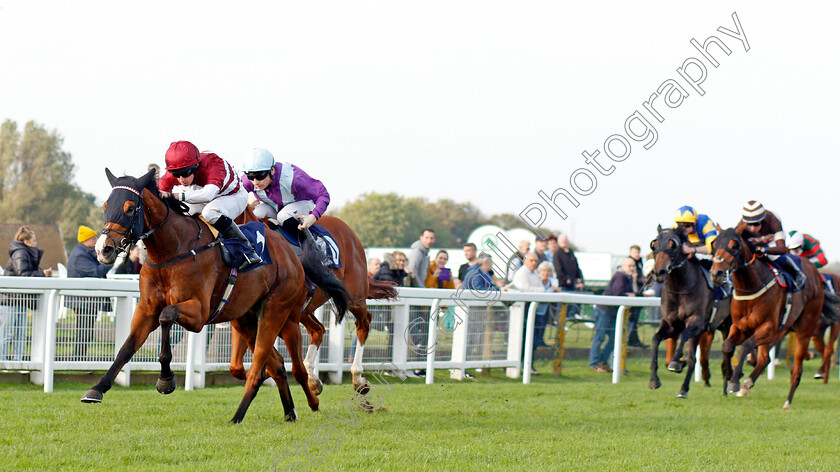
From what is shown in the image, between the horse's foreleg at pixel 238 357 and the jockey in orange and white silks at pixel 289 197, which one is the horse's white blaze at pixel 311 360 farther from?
the jockey in orange and white silks at pixel 289 197

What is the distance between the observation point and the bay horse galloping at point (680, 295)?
29.2 feet

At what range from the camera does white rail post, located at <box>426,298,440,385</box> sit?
953cm

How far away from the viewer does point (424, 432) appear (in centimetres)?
589

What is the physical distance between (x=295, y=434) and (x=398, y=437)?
636mm

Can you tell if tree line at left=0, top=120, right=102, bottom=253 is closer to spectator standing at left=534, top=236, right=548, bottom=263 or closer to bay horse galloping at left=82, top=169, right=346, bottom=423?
spectator standing at left=534, top=236, right=548, bottom=263

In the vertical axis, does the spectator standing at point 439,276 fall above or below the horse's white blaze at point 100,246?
below

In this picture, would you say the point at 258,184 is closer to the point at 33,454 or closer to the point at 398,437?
the point at 398,437

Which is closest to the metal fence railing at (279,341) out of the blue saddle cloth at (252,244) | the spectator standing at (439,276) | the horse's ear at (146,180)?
the spectator standing at (439,276)

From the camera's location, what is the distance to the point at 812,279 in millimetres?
10078

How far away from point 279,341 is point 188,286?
3.54 meters

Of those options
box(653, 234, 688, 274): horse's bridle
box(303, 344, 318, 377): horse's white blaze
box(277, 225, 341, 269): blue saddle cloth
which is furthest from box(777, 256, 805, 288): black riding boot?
box(303, 344, 318, 377): horse's white blaze

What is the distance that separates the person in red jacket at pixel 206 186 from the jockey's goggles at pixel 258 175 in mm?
539

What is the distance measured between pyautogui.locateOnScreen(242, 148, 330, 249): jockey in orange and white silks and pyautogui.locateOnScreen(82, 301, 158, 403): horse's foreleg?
158 centimetres

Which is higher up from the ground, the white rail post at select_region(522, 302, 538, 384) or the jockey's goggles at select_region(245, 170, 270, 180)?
the jockey's goggles at select_region(245, 170, 270, 180)
